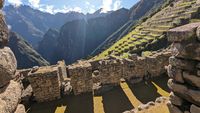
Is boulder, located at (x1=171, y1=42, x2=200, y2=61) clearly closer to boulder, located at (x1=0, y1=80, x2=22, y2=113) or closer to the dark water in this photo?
boulder, located at (x1=0, y1=80, x2=22, y2=113)

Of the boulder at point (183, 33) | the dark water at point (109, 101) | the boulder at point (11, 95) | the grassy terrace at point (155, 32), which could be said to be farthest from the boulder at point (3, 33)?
the grassy terrace at point (155, 32)

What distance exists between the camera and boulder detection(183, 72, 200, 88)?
711 centimetres

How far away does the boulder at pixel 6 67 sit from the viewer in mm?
5816

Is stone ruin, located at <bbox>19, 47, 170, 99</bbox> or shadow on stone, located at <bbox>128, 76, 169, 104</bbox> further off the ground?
stone ruin, located at <bbox>19, 47, 170, 99</bbox>

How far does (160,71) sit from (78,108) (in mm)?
7740

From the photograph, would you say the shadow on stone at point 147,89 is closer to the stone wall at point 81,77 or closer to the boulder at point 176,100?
the stone wall at point 81,77

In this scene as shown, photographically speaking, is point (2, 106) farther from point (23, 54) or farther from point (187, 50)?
point (23, 54)

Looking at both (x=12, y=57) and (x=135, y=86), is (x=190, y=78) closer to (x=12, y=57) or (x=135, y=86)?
(x=12, y=57)

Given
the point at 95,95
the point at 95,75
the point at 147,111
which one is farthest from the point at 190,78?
the point at 95,75

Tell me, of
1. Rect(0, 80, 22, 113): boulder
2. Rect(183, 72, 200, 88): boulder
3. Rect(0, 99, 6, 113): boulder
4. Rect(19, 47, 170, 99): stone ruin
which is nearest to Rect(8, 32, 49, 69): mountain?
Rect(19, 47, 170, 99): stone ruin

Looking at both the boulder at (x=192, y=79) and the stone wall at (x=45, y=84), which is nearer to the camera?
the boulder at (x=192, y=79)

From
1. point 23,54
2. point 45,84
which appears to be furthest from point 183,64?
point 23,54

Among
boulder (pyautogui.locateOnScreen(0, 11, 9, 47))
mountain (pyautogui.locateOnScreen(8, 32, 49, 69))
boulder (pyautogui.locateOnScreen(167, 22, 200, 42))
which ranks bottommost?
mountain (pyautogui.locateOnScreen(8, 32, 49, 69))

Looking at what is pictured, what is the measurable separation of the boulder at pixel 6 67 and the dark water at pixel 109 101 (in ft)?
34.6
